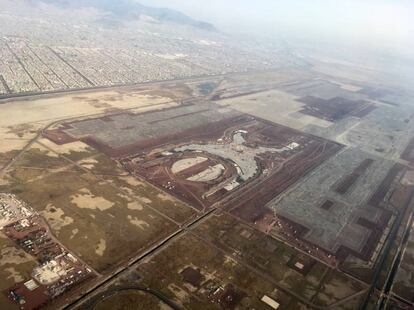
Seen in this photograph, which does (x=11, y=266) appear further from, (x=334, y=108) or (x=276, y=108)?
(x=334, y=108)

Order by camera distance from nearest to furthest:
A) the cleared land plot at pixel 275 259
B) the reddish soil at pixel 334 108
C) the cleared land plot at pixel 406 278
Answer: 1. the cleared land plot at pixel 275 259
2. the cleared land plot at pixel 406 278
3. the reddish soil at pixel 334 108

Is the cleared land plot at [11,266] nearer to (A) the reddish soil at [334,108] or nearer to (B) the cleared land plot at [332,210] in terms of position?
(B) the cleared land plot at [332,210]

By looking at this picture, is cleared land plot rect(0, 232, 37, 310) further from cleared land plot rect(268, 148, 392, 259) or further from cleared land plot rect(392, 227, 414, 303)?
cleared land plot rect(392, 227, 414, 303)

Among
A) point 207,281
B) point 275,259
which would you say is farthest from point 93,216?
point 275,259

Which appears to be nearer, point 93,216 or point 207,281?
point 207,281

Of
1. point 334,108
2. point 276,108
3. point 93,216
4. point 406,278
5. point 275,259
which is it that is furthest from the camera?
point 334,108

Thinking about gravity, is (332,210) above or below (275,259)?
below

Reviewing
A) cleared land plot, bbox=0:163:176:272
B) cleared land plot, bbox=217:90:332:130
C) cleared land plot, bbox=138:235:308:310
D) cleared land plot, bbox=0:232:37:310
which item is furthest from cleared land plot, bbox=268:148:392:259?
cleared land plot, bbox=0:232:37:310

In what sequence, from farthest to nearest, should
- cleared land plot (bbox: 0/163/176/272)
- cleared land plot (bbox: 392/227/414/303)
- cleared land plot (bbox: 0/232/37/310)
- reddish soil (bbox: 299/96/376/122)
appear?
reddish soil (bbox: 299/96/376/122) < cleared land plot (bbox: 392/227/414/303) < cleared land plot (bbox: 0/163/176/272) < cleared land plot (bbox: 0/232/37/310)

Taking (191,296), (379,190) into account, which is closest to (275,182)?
(379,190)

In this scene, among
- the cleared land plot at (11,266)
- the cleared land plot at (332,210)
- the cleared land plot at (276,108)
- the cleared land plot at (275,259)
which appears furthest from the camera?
the cleared land plot at (276,108)

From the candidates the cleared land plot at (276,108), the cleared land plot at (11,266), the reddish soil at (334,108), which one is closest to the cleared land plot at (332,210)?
the cleared land plot at (276,108)
